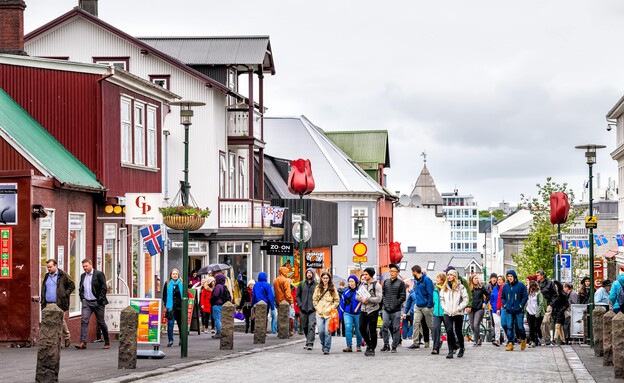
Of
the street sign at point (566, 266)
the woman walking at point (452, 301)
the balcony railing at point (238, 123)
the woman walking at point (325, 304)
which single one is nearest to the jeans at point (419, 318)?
the woman walking at point (325, 304)

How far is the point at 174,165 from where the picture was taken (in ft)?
154

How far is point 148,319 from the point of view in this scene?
73.6 feet

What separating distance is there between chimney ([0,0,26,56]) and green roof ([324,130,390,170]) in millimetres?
59707

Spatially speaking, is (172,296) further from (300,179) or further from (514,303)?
(300,179)

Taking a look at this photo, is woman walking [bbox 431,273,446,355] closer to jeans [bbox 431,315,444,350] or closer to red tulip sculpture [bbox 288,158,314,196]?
jeans [bbox 431,315,444,350]

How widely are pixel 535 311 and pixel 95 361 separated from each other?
38.3 ft

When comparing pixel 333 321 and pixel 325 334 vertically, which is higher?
pixel 333 321

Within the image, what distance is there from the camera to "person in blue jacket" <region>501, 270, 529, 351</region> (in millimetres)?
27672

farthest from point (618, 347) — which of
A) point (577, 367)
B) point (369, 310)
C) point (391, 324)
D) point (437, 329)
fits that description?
point (391, 324)

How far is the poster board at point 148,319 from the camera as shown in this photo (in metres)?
22.4

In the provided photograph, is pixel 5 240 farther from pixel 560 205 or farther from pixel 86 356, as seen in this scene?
pixel 560 205

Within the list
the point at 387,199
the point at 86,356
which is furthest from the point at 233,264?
the point at 387,199

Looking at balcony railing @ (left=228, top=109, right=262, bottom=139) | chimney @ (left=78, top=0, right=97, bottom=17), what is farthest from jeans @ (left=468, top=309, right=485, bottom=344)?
chimney @ (left=78, top=0, right=97, bottom=17)

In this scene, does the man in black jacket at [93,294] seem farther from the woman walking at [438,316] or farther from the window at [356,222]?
the window at [356,222]
